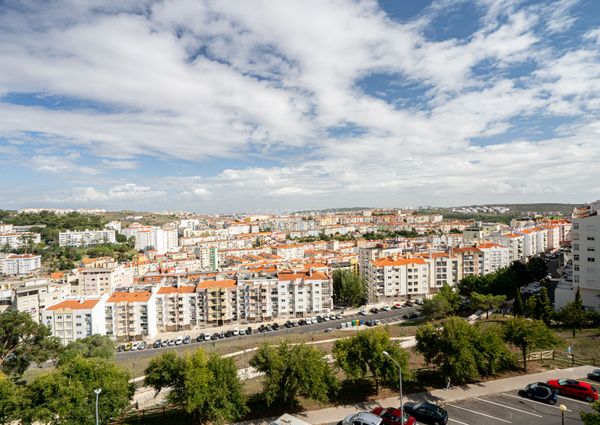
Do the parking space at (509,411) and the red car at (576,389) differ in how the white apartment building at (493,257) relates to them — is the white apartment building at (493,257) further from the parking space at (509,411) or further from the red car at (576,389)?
the parking space at (509,411)

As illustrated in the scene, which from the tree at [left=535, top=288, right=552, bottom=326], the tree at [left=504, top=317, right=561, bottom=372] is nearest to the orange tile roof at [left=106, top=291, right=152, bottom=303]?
the tree at [left=504, top=317, right=561, bottom=372]

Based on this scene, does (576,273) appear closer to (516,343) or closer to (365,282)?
(516,343)

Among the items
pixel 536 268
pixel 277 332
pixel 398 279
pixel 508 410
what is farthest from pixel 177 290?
pixel 536 268

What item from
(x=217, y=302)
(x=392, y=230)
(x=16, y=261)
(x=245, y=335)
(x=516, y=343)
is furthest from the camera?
(x=392, y=230)

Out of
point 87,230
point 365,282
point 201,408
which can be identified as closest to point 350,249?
point 365,282

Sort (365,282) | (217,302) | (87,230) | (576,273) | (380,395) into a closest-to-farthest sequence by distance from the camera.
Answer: (380,395), (576,273), (217,302), (365,282), (87,230)

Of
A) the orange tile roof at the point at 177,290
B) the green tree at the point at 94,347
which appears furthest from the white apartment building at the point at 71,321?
the green tree at the point at 94,347
